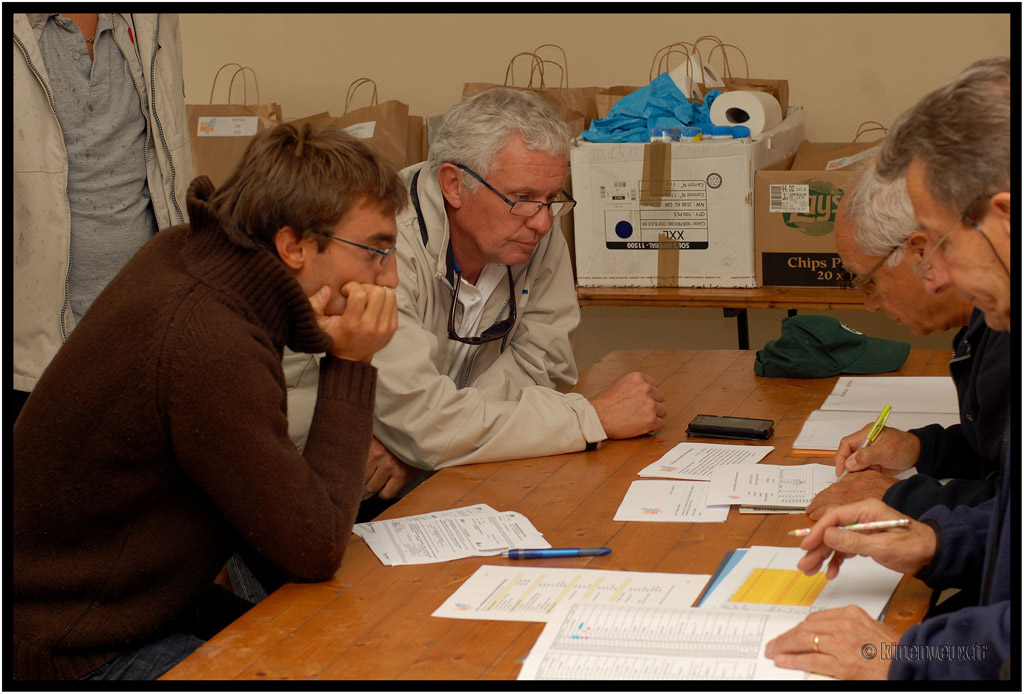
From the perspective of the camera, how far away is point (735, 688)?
3.53 feet

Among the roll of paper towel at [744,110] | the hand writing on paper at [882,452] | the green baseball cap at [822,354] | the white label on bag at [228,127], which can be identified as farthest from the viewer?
the white label on bag at [228,127]

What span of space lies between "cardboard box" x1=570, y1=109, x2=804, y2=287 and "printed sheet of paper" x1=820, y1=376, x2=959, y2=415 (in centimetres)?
104

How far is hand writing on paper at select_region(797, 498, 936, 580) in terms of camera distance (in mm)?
1252

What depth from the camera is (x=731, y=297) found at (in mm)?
3322

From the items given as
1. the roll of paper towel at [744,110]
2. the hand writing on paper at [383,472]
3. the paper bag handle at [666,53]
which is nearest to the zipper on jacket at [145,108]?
the hand writing on paper at [383,472]

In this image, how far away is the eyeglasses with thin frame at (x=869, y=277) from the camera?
1600 millimetres

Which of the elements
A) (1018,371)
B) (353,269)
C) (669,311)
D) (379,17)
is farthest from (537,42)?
(1018,371)

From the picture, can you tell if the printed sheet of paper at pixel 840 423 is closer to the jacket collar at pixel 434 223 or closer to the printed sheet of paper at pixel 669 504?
the printed sheet of paper at pixel 669 504

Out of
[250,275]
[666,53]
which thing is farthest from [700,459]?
[666,53]

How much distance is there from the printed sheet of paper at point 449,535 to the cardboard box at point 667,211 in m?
1.93

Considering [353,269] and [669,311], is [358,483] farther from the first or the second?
[669,311]

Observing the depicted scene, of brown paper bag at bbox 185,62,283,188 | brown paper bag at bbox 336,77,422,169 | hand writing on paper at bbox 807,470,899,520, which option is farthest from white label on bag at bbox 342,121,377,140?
hand writing on paper at bbox 807,470,899,520

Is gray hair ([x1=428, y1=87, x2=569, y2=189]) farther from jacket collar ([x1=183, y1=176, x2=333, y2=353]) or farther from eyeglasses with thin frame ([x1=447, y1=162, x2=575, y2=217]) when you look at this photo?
jacket collar ([x1=183, y1=176, x2=333, y2=353])

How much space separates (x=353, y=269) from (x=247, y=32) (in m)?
3.69
